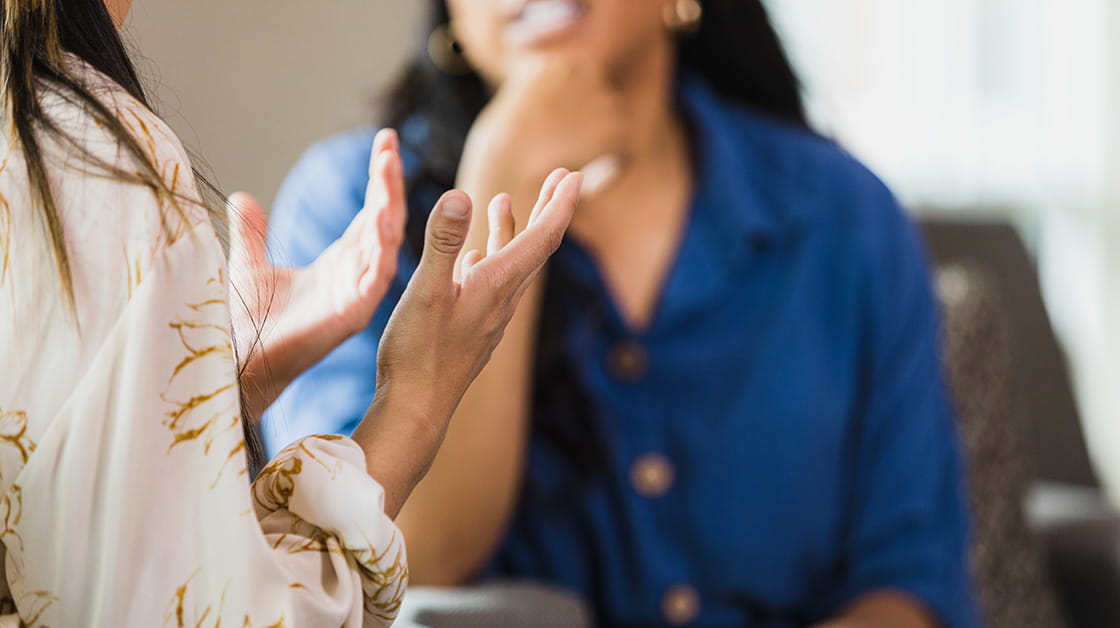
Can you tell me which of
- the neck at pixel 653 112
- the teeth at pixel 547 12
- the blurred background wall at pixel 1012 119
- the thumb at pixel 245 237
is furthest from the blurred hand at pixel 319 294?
the blurred background wall at pixel 1012 119

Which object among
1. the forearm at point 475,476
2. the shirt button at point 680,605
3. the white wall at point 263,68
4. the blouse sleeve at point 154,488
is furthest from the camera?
the shirt button at point 680,605

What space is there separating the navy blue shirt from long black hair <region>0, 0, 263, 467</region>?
538 millimetres

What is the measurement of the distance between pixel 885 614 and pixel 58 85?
2.51 feet

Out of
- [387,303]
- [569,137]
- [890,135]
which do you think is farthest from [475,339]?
[890,135]

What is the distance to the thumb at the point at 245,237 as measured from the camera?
48 cm

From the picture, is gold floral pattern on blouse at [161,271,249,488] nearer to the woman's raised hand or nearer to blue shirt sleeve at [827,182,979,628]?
the woman's raised hand

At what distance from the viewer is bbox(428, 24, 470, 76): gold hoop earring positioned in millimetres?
1043

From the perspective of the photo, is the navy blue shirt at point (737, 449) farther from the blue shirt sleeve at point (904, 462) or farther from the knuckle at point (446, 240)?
the knuckle at point (446, 240)

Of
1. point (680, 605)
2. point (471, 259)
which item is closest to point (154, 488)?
point (471, 259)

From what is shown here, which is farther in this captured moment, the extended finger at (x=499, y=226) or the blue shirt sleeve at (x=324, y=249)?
the blue shirt sleeve at (x=324, y=249)

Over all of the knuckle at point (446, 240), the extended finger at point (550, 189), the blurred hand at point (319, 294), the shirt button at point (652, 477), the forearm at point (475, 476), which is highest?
the knuckle at point (446, 240)

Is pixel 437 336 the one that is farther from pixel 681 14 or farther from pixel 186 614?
pixel 681 14

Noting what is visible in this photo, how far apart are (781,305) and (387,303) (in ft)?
1.66

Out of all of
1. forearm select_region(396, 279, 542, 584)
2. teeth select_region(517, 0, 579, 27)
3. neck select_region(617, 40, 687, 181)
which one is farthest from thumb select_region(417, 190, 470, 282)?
neck select_region(617, 40, 687, 181)
